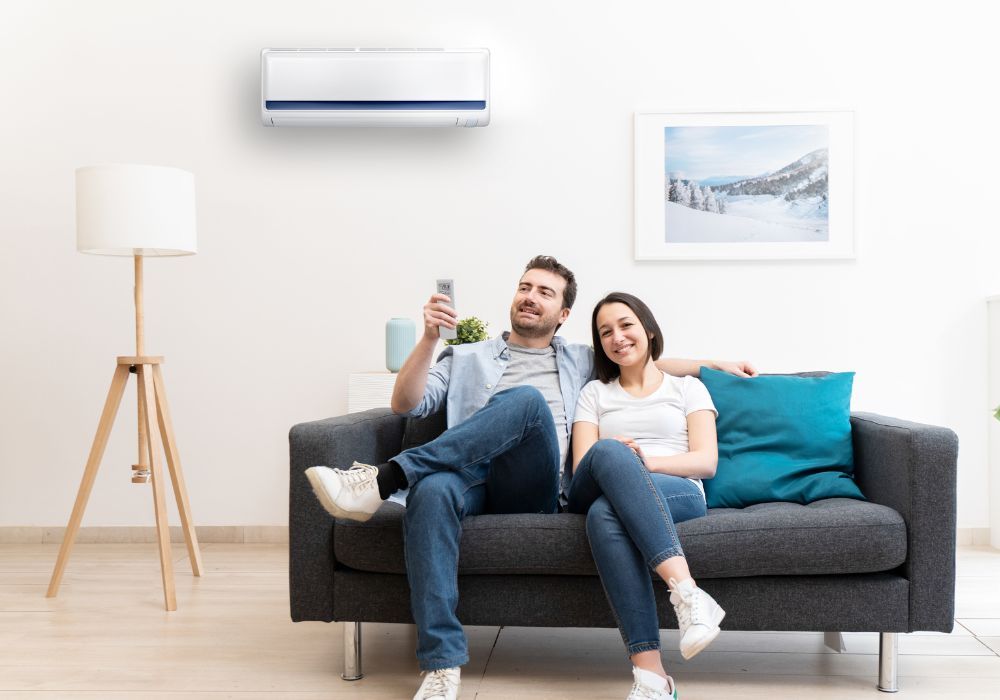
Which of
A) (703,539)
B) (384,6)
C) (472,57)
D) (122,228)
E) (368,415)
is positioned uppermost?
(384,6)

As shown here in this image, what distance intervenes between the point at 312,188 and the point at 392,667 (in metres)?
2.19

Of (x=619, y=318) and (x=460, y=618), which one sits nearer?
(x=460, y=618)

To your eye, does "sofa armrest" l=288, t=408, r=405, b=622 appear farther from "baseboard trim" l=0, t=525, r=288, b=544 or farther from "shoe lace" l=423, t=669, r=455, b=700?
"baseboard trim" l=0, t=525, r=288, b=544

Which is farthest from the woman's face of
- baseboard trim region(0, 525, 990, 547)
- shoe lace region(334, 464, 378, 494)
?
baseboard trim region(0, 525, 990, 547)

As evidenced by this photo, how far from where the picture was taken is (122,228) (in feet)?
9.64

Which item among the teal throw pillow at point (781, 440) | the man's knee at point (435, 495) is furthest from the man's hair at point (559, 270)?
the man's knee at point (435, 495)

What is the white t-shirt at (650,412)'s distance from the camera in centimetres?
239

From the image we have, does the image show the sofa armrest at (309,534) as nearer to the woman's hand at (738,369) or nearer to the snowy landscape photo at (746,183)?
the woman's hand at (738,369)

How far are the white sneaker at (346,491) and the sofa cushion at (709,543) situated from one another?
0.11 metres

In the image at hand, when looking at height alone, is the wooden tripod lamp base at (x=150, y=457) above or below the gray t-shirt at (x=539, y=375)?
below

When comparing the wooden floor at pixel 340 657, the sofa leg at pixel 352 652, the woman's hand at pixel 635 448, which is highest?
the woman's hand at pixel 635 448

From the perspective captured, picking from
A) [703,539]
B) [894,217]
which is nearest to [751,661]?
[703,539]

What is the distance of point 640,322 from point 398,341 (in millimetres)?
1263

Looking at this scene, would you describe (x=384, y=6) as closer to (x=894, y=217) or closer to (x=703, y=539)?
(x=894, y=217)
